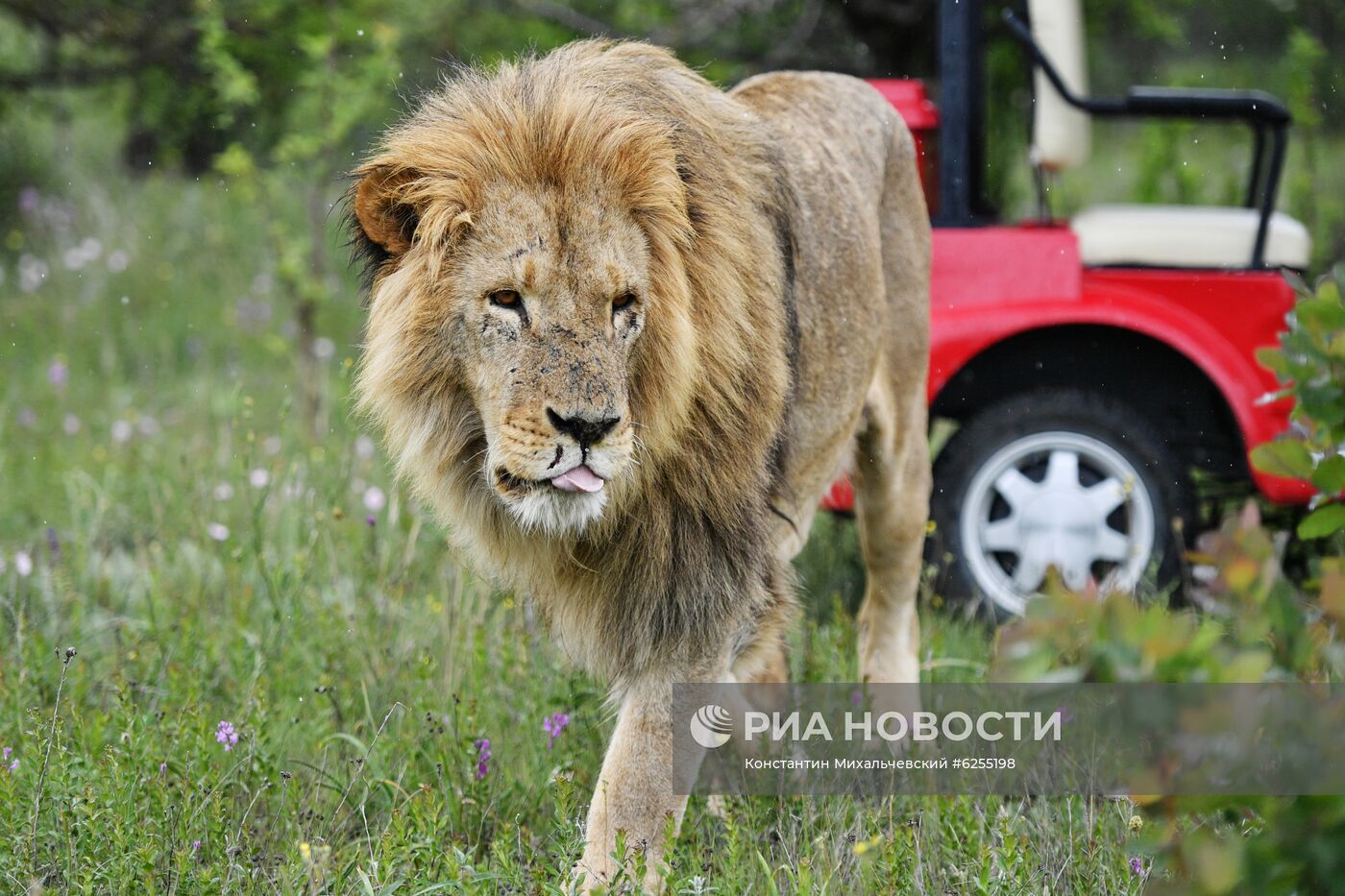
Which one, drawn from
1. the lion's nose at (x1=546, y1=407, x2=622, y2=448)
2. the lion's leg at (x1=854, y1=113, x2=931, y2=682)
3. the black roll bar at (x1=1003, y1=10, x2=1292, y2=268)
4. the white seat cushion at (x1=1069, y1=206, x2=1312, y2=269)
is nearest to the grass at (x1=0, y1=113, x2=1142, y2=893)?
the lion's leg at (x1=854, y1=113, x2=931, y2=682)

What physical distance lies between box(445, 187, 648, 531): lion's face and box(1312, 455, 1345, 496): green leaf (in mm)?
1175

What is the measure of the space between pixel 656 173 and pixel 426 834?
134cm

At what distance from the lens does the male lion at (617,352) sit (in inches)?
100.0

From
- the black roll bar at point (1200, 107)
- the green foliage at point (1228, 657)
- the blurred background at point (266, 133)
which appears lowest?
the green foliage at point (1228, 657)

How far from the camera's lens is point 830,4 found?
23.5 ft

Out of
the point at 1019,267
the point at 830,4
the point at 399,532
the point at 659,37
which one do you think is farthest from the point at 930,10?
the point at 399,532

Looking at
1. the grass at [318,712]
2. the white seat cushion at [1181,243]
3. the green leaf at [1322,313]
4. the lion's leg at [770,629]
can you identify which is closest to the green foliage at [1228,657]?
the green leaf at [1322,313]

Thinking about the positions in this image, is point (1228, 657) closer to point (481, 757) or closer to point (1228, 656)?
point (1228, 656)

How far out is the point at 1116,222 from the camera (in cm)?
482

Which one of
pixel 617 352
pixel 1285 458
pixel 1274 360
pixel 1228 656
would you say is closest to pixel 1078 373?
pixel 617 352

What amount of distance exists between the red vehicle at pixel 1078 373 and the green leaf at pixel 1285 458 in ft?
8.58

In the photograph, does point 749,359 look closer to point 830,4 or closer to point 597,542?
point 597,542

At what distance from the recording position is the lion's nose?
95.9 inches

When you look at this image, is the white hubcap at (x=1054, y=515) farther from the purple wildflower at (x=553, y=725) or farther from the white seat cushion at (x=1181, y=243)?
the purple wildflower at (x=553, y=725)
